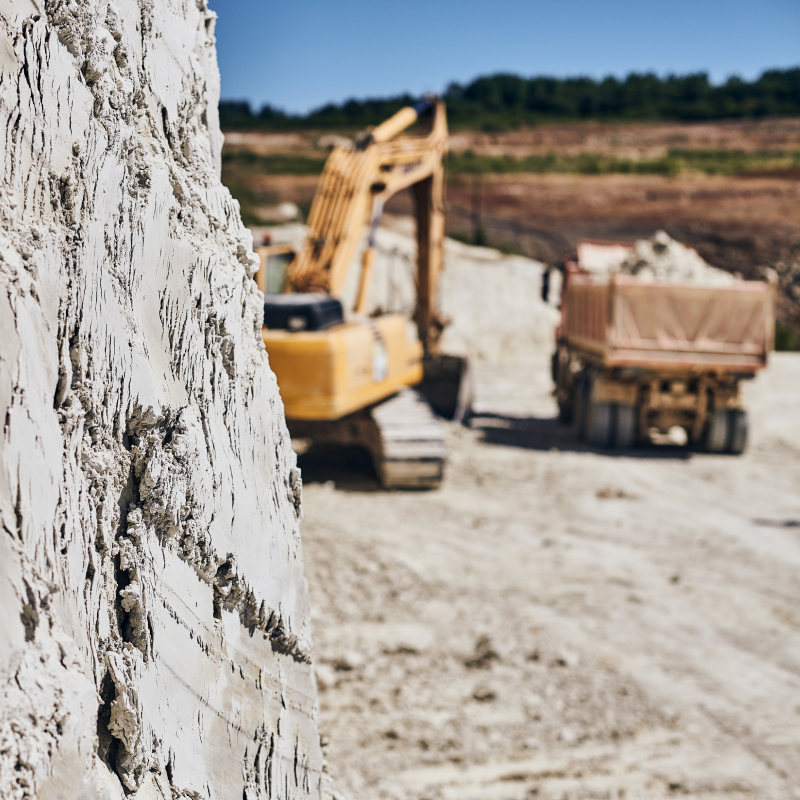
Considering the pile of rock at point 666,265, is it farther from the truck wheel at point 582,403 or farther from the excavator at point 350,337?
the excavator at point 350,337

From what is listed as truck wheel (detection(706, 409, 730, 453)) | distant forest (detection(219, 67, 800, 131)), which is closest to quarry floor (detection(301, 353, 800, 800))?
truck wheel (detection(706, 409, 730, 453))

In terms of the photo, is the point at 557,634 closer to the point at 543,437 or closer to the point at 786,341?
the point at 543,437

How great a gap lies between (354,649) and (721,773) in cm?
191

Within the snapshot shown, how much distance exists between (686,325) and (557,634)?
5.84m

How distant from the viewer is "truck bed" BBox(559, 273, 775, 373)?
31.7ft

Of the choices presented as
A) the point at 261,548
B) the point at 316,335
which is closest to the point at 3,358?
the point at 261,548

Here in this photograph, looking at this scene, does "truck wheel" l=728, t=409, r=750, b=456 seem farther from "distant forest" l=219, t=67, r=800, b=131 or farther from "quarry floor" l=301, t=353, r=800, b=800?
"distant forest" l=219, t=67, r=800, b=131

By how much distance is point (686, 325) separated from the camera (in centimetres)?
976

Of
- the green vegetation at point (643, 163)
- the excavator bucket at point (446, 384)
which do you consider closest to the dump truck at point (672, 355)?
the excavator bucket at point (446, 384)

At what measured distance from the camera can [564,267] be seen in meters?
12.9

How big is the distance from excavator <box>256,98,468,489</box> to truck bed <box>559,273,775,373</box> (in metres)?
2.44

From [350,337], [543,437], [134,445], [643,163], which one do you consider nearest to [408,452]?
[350,337]

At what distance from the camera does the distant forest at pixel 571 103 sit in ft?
168

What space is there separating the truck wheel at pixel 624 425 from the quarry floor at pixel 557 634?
4.30 feet
